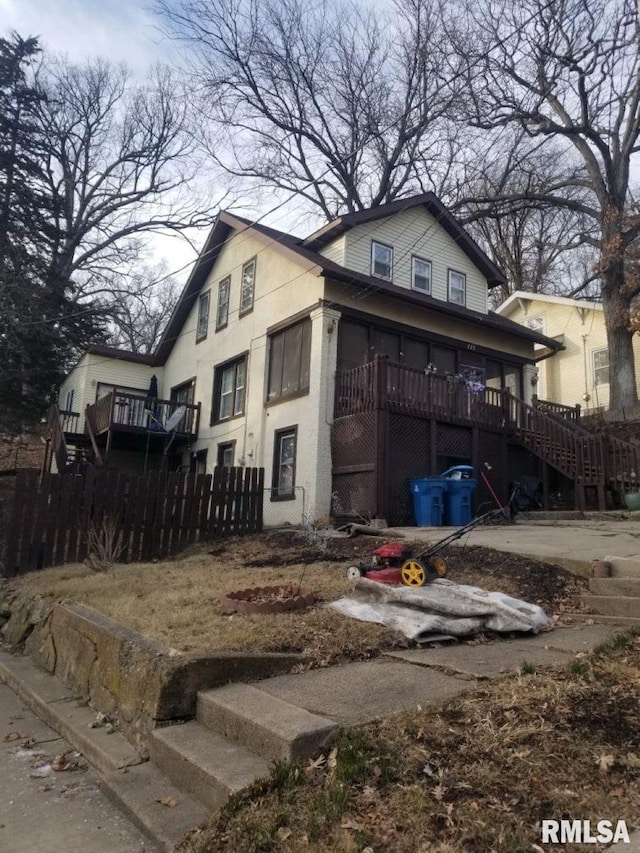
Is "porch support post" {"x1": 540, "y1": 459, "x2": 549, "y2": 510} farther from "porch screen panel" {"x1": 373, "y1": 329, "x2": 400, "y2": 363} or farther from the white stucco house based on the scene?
Answer: "porch screen panel" {"x1": 373, "y1": 329, "x2": 400, "y2": 363}

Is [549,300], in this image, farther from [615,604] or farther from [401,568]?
[401,568]

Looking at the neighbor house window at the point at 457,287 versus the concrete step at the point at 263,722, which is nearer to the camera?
the concrete step at the point at 263,722

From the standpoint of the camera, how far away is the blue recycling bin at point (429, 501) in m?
12.7

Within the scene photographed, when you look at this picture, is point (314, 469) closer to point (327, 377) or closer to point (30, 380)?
point (327, 377)

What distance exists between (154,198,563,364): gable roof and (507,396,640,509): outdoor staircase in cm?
312

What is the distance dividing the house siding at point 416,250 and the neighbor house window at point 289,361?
233cm

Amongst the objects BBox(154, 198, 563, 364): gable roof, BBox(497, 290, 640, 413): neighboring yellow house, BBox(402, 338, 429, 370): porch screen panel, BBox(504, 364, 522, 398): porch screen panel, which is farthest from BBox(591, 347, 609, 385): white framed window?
BBox(402, 338, 429, 370): porch screen panel

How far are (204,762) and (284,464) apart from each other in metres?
12.4

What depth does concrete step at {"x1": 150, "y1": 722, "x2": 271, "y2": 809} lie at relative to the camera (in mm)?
2746

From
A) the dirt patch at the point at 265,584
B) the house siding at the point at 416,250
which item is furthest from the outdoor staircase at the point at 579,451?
the dirt patch at the point at 265,584

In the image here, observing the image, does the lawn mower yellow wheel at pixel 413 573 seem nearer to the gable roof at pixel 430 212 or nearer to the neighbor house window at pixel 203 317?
the gable roof at pixel 430 212

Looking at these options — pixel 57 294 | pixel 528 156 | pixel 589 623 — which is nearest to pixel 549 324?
pixel 528 156

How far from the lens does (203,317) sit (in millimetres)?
20562

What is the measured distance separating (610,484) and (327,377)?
6.82m
